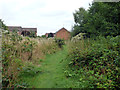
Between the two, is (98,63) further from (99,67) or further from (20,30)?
(20,30)

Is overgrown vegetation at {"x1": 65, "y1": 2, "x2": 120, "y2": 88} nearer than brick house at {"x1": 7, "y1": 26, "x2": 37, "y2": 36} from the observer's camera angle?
Yes

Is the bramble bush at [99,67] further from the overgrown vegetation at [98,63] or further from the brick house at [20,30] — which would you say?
the brick house at [20,30]

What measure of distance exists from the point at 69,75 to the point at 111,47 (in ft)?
6.13

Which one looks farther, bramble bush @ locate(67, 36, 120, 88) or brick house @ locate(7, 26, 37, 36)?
brick house @ locate(7, 26, 37, 36)

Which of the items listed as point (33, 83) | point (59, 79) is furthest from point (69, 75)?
point (33, 83)

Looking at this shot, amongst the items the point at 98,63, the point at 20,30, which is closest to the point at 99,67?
the point at 98,63

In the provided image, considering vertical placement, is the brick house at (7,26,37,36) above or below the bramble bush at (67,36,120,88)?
above

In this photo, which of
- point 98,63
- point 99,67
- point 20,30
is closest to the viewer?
point 99,67

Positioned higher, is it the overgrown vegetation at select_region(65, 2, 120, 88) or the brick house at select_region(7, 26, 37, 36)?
the brick house at select_region(7, 26, 37, 36)

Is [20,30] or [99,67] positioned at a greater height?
[20,30]

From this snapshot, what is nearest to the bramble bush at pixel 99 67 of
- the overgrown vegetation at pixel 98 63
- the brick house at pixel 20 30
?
the overgrown vegetation at pixel 98 63

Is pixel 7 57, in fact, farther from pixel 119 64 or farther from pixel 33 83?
pixel 119 64

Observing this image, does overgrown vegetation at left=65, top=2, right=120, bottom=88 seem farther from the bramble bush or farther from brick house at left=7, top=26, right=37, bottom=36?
brick house at left=7, top=26, right=37, bottom=36

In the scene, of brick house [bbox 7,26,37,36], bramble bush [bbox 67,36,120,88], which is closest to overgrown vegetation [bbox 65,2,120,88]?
bramble bush [bbox 67,36,120,88]
